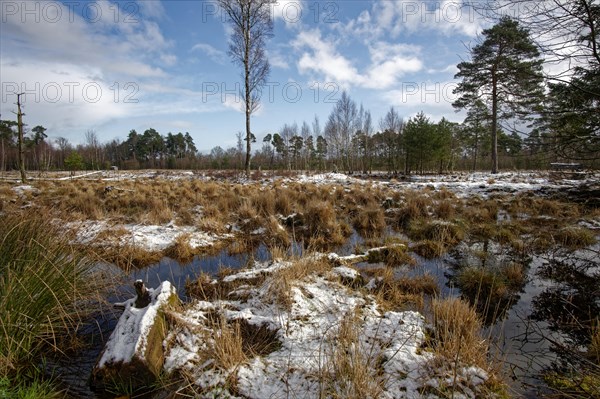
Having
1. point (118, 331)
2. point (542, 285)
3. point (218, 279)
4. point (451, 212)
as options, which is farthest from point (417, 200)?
point (118, 331)

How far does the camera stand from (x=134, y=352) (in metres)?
1.92

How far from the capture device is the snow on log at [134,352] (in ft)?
6.25

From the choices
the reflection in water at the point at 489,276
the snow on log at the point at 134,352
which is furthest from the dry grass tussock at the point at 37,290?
the reflection in water at the point at 489,276

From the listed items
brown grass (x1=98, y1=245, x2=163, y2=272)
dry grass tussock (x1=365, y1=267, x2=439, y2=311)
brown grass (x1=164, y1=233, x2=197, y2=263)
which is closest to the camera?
dry grass tussock (x1=365, y1=267, x2=439, y2=311)

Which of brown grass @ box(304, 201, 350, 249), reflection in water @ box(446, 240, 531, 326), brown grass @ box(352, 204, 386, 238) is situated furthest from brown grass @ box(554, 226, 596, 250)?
brown grass @ box(304, 201, 350, 249)

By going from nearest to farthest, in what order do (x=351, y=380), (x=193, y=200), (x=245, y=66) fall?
(x=351, y=380)
(x=193, y=200)
(x=245, y=66)

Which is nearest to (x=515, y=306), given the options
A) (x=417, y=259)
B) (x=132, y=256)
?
(x=417, y=259)

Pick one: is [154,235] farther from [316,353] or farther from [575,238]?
[575,238]

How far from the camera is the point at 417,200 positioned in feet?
25.1

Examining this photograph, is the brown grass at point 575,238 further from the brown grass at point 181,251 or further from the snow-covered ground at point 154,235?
the brown grass at point 181,251

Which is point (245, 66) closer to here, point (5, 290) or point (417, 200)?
point (417, 200)

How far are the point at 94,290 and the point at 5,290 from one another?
0.83 metres

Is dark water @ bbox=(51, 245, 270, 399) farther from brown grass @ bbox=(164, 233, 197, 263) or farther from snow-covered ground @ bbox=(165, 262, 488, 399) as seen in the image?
snow-covered ground @ bbox=(165, 262, 488, 399)

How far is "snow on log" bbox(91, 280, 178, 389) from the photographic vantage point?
1906 mm
